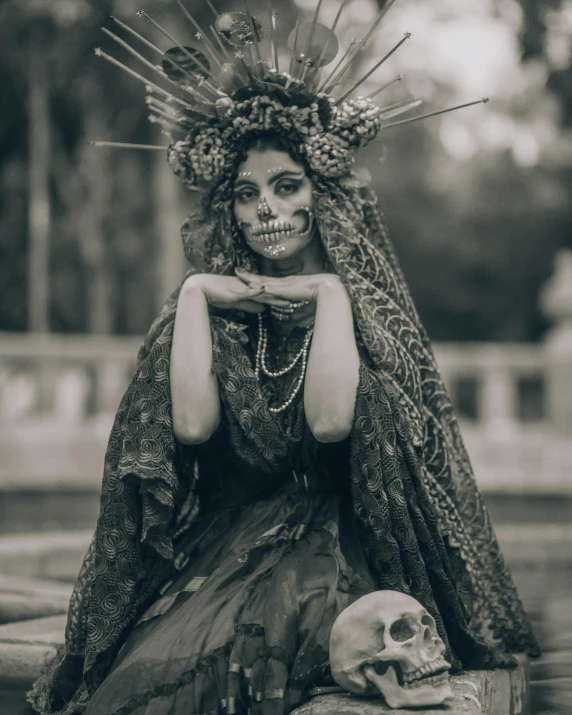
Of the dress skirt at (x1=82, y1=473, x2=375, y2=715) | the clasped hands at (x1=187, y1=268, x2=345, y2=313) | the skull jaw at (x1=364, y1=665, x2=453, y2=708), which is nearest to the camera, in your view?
the skull jaw at (x1=364, y1=665, x2=453, y2=708)

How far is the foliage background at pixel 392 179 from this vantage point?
48.3 feet

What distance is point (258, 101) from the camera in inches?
141

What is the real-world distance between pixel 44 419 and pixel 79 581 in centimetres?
963

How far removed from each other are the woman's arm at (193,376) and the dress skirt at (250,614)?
0.34 m

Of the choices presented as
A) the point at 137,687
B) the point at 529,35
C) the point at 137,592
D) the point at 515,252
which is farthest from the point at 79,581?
the point at 515,252

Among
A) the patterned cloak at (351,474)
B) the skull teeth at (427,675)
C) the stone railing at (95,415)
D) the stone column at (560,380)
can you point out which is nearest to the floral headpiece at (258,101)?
the patterned cloak at (351,474)

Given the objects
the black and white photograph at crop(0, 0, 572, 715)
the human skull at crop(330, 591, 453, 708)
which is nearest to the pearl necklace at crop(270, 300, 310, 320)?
the black and white photograph at crop(0, 0, 572, 715)

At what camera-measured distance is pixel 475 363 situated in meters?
13.7

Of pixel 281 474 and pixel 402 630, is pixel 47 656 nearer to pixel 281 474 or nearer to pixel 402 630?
pixel 281 474

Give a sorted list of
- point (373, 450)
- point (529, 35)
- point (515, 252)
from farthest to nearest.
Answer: point (515, 252)
point (529, 35)
point (373, 450)

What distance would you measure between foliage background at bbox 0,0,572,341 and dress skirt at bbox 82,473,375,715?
5.75 metres

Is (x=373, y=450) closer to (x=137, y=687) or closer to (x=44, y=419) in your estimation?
(x=137, y=687)

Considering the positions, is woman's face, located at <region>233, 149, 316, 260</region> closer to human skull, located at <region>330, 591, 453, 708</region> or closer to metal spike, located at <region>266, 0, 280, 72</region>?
metal spike, located at <region>266, 0, 280, 72</region>

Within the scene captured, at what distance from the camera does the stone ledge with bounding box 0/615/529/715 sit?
2.96 meters
